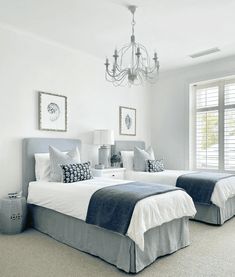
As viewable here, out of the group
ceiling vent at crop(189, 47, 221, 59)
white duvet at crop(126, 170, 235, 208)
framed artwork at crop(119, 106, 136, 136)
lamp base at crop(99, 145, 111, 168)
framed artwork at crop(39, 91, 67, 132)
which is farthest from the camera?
framed artwork at crop(119, 106, 136, 136)

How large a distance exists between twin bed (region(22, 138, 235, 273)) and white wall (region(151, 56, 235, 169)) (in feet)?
6.61

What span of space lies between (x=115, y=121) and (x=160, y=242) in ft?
10.4

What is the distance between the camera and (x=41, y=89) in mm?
4172

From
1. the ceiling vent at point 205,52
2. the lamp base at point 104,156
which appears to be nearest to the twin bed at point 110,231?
the lamp base at point 104,156

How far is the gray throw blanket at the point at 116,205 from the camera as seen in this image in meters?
2.41

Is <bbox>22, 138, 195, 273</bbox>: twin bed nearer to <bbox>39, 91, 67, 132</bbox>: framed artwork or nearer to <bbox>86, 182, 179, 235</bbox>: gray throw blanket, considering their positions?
<bbox>86, 182, 179, 235</bbox>: gray throw blanket

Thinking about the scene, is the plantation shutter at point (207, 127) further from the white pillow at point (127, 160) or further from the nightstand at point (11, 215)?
the nightstand at point (11, 215)

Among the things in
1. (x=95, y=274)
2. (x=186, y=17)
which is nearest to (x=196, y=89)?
(x=186, y=17)

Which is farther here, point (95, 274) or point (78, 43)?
point (78, 43)

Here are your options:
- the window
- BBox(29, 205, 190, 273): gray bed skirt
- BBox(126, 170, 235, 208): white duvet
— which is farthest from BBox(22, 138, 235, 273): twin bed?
the window

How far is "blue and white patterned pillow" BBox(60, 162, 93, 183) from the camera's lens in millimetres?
3439

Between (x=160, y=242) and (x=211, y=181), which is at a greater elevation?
(x=211, y=181)

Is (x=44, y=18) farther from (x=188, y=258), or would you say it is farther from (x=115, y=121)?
(x=188, y=258)

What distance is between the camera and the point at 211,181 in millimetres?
3875
